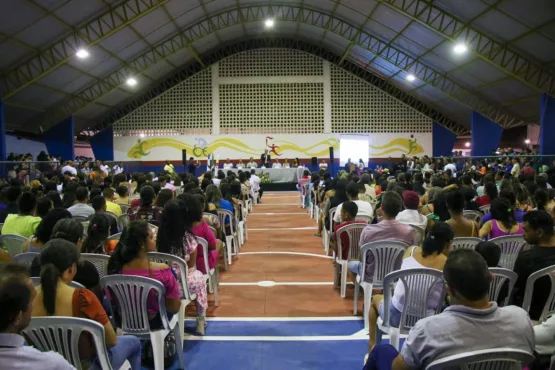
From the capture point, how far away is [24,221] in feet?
13.5

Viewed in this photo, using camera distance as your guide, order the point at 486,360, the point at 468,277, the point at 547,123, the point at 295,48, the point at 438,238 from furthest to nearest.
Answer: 1. the point at 295,48
2. the point at 547,123
3. the point at 438,238
4. the point at 468,277
5. the point at 486,360

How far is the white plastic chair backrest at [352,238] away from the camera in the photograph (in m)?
4.48

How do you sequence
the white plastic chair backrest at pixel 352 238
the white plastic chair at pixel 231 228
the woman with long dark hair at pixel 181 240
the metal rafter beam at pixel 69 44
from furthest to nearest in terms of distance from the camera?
the metal rafter beam at pixel 69 44 → the white plastic chair at pixel 231 228 → the white plastic chair backrest at pixel 352 238 → the woman with long dark hair at pixel 181 240

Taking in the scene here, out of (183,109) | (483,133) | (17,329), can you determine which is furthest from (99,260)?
(183,109)

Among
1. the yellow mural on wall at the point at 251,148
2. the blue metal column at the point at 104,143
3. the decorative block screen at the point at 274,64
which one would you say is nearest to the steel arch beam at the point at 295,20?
the decorative block screen at the point at 274,64

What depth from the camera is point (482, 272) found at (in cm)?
177

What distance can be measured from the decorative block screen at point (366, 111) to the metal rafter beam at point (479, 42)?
28.8ft

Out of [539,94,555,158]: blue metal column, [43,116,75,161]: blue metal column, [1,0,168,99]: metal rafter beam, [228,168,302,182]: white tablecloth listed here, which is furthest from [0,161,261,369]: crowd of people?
[43,116,75,161]: blue metal column

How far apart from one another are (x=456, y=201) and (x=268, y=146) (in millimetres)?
18443

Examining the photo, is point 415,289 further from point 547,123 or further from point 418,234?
point 547,123

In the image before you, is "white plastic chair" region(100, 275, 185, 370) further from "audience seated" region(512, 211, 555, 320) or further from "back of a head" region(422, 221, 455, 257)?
"audience seated" region(512, 211, 555, 320)

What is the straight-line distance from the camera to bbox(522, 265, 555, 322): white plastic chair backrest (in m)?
2.59

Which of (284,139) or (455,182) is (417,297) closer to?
(455,182)

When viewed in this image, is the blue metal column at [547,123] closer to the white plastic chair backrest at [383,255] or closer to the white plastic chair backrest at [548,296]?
the white plastic chair backrest at [383,255]
